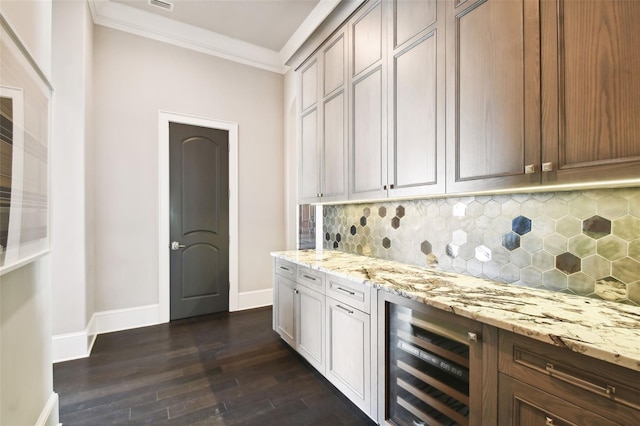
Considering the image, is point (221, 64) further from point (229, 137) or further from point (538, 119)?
point (538, 119)

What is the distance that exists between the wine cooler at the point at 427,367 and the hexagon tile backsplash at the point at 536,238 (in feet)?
2.08

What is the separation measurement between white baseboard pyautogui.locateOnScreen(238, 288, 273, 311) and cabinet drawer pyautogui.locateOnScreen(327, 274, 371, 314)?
2.28m

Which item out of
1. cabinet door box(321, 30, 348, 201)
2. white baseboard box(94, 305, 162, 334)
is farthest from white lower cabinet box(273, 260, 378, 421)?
white baseboard box(94, 305, 162, 334)

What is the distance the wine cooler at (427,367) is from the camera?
127 cm

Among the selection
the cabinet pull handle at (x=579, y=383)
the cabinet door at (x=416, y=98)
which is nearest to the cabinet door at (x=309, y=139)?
the cabinet door at (x=416, y=98)

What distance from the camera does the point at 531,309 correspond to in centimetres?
120

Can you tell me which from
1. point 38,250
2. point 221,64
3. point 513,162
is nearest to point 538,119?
point 513,162

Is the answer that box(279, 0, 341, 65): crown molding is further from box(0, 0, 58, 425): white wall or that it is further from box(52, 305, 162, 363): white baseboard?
box(52, 305, 162, 363): white baseboard

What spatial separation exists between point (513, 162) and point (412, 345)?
1.02 m

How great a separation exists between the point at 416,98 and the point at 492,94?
493 millimetres

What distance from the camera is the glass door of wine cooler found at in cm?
129

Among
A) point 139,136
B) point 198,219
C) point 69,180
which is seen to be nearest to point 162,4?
point 139,136

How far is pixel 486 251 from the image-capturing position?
71.2 inches

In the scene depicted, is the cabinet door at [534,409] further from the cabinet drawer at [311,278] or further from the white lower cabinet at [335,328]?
the cabinet drawer at [311,278]
